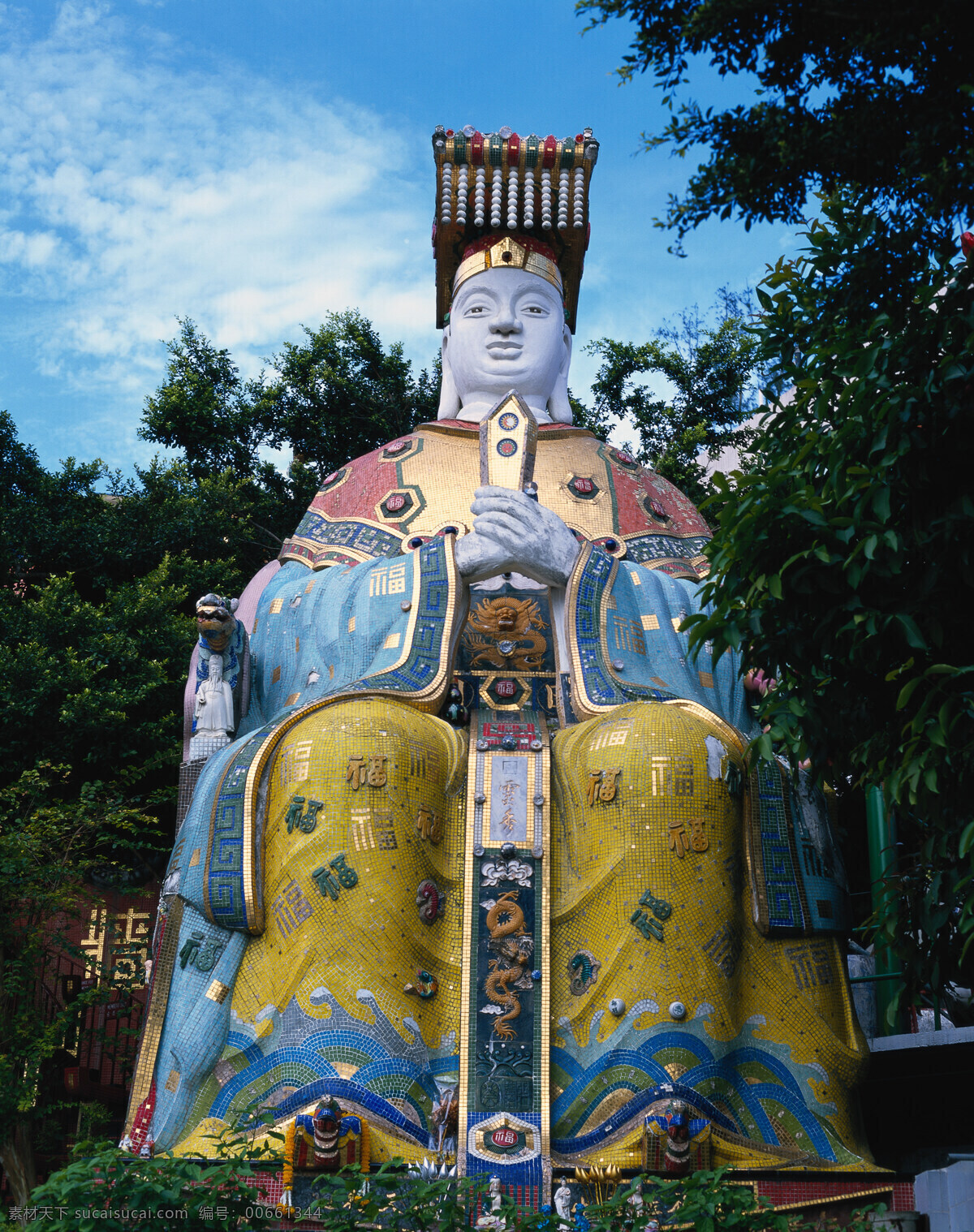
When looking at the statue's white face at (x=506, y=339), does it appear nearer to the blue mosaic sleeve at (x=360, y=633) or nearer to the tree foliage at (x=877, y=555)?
the blue mosaic sleeve at (x=360, y=633)

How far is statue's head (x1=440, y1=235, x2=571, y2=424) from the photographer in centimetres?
922

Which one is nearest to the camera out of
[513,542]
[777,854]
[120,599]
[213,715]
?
[777,854]

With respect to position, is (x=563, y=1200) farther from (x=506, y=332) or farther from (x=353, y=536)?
(x=506, y=332)

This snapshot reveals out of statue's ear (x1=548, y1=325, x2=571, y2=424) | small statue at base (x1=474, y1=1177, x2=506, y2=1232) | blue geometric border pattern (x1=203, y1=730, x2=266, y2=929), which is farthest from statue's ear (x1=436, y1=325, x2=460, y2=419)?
small statue at base (x1=474, y1=1177, x2=506, y2=1232)

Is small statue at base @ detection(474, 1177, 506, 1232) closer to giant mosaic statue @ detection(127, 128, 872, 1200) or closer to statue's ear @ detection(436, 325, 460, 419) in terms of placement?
giant mosaic statue @ detection(127, 128, 872, 1200)

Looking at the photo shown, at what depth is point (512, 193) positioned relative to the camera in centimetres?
945

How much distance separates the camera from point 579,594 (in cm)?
751

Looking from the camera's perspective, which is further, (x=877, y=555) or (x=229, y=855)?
(x=229, y=855)

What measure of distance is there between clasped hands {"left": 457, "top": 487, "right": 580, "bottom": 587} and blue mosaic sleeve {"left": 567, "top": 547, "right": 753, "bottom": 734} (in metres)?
0.15

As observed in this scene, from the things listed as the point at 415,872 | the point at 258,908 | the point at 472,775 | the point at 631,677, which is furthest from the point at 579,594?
the point at 258,908

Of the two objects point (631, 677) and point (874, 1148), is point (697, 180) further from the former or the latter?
point (874, 1148)

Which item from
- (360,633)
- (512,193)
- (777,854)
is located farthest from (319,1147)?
(512,193)

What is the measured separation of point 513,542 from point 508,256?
9.11 ft

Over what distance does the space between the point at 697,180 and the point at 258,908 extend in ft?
15.8
